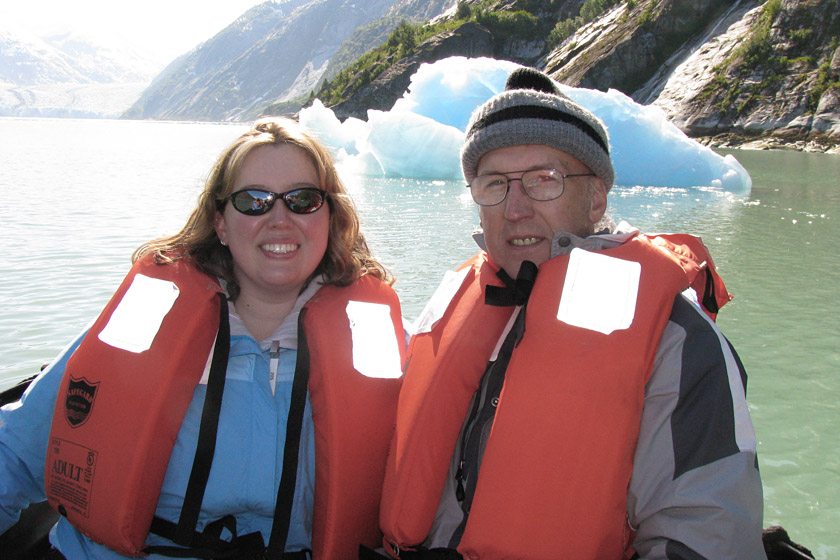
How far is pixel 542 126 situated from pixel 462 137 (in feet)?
44.1

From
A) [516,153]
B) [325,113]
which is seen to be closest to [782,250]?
[516,153]

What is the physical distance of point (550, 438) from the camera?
125 centimetres

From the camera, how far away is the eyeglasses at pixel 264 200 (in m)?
1.68

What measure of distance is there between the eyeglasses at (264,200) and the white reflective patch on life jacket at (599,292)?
2.60 feet

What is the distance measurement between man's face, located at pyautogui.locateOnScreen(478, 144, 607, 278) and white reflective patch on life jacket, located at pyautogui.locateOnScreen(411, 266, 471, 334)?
0.25 metres

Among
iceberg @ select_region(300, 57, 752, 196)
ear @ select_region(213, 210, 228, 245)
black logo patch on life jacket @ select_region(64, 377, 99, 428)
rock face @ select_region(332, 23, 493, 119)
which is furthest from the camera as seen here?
rock face @ select_region(332, 23, 493, 119)

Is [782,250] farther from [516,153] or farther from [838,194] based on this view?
[516,153]

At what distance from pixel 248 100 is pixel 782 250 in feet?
608

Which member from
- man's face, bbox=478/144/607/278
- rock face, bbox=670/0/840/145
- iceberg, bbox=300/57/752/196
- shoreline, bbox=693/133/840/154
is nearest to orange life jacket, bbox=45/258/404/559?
man's face, bbox=478/144/607/278

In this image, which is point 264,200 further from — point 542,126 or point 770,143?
point 770,143

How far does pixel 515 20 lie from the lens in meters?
47.5

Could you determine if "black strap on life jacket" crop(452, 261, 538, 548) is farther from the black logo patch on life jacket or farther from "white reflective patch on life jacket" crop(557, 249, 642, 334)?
the black logo patch on life jacket

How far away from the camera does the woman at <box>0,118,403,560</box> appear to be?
4.84 ft

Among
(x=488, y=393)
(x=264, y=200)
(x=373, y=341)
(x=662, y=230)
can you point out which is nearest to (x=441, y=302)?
(x=373, y=341)
